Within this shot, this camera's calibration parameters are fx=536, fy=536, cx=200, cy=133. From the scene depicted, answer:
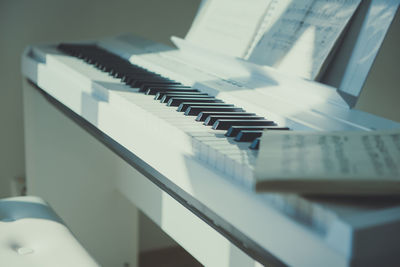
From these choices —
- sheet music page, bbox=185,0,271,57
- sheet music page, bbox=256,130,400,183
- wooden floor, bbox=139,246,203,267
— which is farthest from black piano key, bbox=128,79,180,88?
wooden floor, bbox=139,246,203,267

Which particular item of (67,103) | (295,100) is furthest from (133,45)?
(295,100)

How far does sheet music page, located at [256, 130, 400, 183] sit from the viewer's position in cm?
67

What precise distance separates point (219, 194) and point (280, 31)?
711 millimetres

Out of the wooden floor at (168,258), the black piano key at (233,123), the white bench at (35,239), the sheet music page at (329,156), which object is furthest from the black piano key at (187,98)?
the wooden floor at (168,258)

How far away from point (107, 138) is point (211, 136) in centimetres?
53

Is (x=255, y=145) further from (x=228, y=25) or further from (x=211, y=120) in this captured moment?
(x=228, y=25)

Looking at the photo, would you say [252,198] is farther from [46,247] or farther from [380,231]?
[46,247]

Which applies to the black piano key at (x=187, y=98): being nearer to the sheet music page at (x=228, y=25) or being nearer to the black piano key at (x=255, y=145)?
the black piano key at (x=255, y=145)

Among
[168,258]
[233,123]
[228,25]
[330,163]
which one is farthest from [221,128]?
[168,258]

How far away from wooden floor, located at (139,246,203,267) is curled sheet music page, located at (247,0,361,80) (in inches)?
56.3

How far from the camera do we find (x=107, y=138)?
1.44 metres

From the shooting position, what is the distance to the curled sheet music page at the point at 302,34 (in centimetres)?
126

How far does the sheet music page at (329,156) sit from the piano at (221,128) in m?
0.03

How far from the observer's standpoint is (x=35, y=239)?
1.26 metres
